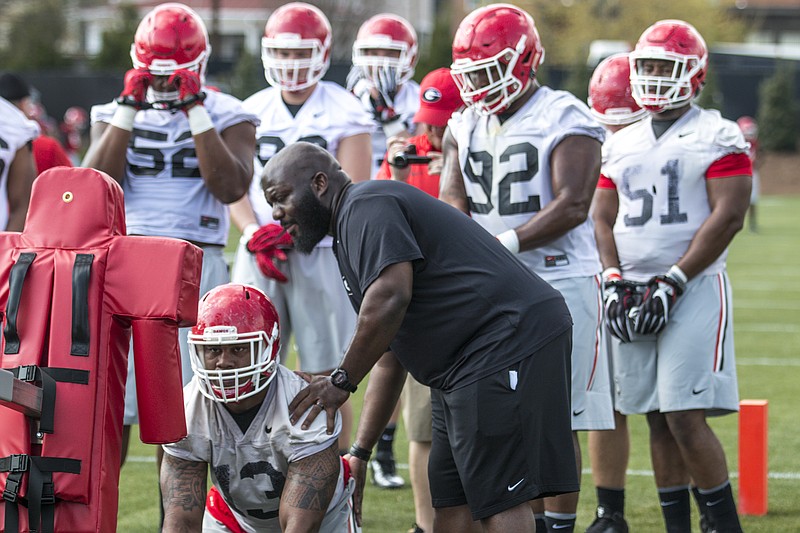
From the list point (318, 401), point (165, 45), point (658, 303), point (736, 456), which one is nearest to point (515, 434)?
point (318, 401)

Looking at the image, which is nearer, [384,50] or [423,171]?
[423,171]

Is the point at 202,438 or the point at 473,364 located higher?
the point at 473,364

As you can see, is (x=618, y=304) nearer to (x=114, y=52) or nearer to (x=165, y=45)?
(x=165, y=45)

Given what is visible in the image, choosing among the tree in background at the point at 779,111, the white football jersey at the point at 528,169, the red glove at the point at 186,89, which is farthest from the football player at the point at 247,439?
the tree in background at the point at 779,111

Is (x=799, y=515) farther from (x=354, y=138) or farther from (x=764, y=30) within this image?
(x=764, y=30)

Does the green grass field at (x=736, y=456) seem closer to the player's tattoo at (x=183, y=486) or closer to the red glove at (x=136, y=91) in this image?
the player's tattoo at (x=183, y=486)

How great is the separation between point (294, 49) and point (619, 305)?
2.00m

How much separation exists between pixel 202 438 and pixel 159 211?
1.40m

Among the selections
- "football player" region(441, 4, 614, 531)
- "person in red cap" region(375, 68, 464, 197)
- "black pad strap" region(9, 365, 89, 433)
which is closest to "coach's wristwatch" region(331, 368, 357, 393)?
"black pad strap" region(9, 365, 89, 433)

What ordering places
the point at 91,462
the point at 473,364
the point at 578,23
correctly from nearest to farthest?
the point at 91,462
the point at 473,364
the point at 578,23

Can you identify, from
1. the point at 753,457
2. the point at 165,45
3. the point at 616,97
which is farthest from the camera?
the point at 616,97

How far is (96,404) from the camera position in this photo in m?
3.20

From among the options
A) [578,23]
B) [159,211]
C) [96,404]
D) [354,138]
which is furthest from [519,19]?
[578,23]

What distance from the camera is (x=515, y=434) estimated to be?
365 centimetres
